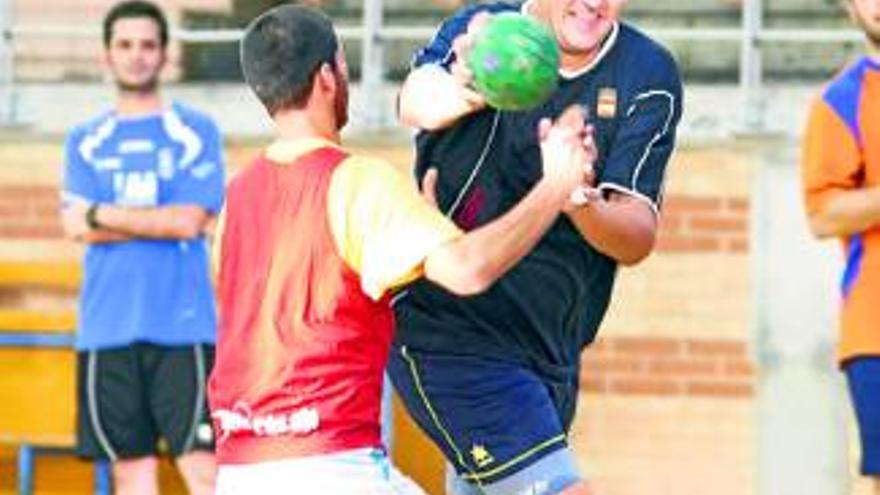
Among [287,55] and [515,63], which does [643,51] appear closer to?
[515,63]

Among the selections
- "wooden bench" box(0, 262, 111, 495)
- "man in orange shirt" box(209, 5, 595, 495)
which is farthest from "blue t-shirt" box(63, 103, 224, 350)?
"man in orange shirt" box(209, 5, 595, 495)

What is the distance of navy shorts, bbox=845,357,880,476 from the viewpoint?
8.32 metres

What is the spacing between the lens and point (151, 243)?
1084 centimetres

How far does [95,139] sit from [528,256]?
4037 millimetres

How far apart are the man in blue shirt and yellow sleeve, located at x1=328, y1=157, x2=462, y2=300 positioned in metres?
4.53

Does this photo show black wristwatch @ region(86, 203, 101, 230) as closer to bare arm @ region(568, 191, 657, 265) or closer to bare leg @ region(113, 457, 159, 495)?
bare leg @ region(113, 457, 159, 495)

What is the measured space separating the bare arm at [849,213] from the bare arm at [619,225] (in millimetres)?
1369

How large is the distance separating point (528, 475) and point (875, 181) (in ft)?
6.37

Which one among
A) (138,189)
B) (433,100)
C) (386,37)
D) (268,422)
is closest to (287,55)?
(433,100)

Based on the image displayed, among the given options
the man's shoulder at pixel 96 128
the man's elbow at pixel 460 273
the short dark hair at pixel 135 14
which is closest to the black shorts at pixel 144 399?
the man's shoulder at pixel 96 128

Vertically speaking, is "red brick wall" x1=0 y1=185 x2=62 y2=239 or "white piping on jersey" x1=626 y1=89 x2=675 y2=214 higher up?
"white piping on jersey" x1=626 y1=89 x2=675 y2=214

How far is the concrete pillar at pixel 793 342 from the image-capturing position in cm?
1151

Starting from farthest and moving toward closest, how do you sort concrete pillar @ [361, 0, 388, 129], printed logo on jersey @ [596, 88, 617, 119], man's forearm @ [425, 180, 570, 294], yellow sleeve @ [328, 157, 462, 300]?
concrete pillar @ [361, 0, 388, 129] → printed logo on jersey @ [596, 88, 617, 119] → yellow sleeve @ [328, 157, 462, 300] → man's forearm @ [425, 180, 570, 294]

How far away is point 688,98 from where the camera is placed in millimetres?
11992
